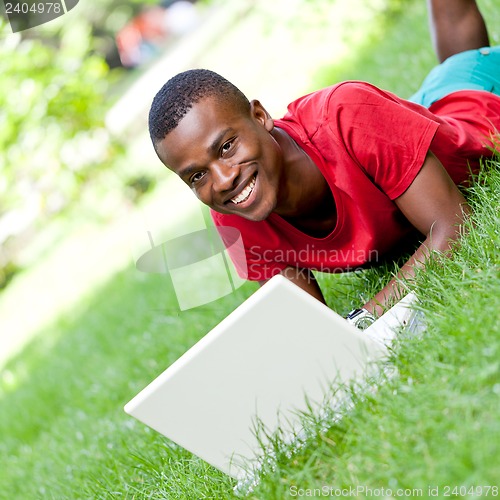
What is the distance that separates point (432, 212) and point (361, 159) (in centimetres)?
27

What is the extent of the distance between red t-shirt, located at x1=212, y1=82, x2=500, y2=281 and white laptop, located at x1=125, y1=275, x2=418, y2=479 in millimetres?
704

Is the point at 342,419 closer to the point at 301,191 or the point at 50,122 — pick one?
the point at 301,191

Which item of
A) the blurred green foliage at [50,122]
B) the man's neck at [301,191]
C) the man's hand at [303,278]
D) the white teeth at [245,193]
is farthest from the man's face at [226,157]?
the blurred green foliage at [50,122]

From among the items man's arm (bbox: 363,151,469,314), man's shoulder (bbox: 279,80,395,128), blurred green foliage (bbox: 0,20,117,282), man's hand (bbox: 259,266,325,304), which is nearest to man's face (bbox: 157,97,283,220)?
man's shoulder (bbox: 279,80,395,128)

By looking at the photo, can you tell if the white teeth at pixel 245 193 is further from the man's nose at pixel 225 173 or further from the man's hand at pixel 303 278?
the man's hand at pixel 303 278

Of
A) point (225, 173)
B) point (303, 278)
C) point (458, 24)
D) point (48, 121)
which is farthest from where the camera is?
point (48, 121)

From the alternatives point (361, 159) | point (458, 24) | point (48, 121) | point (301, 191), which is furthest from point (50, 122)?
point (361, 159)

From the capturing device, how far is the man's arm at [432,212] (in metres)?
2.46

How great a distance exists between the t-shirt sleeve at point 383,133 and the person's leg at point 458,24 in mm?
1205

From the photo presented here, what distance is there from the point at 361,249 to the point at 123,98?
1280cm

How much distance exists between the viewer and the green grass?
160 cm

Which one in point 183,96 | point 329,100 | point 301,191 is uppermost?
point 183,96

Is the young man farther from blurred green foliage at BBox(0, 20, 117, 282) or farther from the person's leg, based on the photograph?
blurred green foliage at BBox(0, 20, 117, 282)

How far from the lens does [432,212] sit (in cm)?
247
